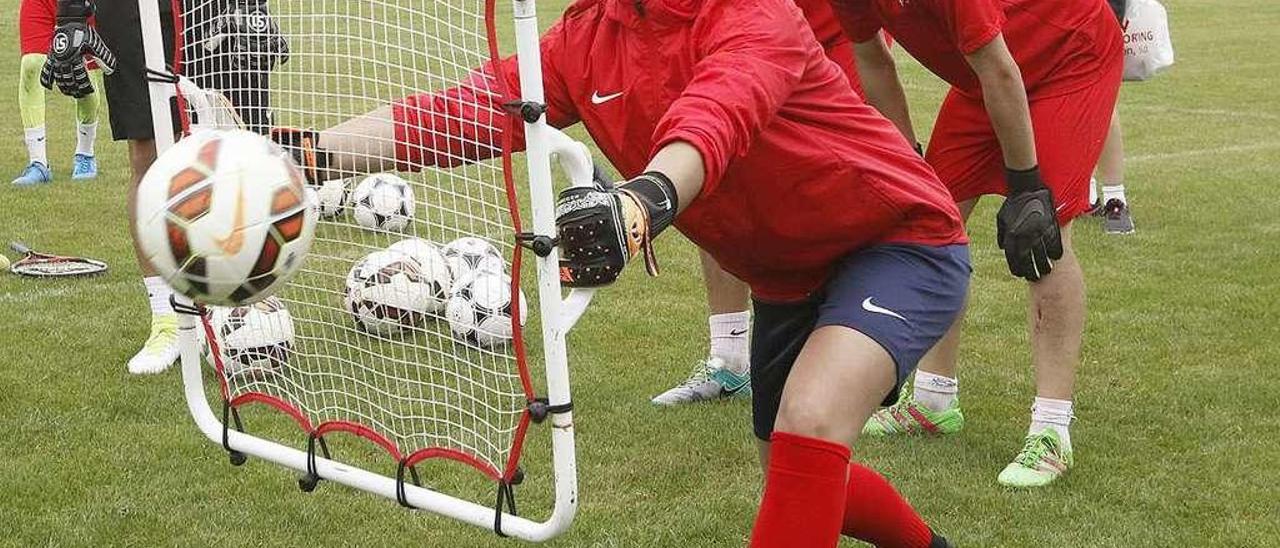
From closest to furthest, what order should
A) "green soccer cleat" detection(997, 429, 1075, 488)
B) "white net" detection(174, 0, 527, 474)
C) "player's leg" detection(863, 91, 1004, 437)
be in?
"white net" detection(174, 0, 527, 474) < "green soccer cleat" detection(997, 429, 1075, 488) < "player's leg" detection(863, 91, 1004, 437)

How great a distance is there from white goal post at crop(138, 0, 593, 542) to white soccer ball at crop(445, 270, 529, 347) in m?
0.05

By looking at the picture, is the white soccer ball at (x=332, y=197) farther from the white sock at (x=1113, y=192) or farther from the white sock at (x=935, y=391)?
the white sock at (x=1113, y=192)

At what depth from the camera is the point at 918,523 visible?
11.8ft

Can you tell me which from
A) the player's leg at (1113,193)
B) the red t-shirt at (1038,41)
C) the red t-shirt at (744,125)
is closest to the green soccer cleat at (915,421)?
the red t-shirt at (1038,41)

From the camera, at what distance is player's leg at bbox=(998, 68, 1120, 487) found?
174 inches

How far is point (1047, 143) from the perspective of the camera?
444cm

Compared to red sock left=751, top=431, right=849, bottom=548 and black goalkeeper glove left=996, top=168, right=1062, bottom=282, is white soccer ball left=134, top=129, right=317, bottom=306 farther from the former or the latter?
black goalkeeper glove left=996, top=168, right=1062, bottom=282

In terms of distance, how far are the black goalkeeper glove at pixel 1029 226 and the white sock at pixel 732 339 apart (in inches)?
52.8

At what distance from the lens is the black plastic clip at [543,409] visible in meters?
2.84

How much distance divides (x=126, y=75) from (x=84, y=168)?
4.34 meters

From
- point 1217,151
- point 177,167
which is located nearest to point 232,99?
point 177,167

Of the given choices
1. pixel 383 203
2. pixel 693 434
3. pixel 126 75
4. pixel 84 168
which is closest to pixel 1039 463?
pixel 693 434

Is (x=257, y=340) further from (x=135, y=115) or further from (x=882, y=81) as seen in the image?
(x=882, y=81)

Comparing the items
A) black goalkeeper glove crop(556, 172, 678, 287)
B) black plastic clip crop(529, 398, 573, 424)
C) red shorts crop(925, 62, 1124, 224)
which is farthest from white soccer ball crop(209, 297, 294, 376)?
red shorts crop(925, 62, 1124, 224)
